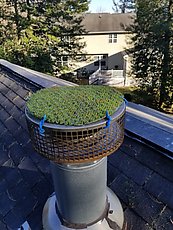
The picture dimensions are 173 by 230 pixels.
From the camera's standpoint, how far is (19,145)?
267cm

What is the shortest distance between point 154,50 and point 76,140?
14.0 metres

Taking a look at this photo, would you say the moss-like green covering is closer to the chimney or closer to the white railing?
the chimney

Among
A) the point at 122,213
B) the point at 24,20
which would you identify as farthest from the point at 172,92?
the point at 122,213

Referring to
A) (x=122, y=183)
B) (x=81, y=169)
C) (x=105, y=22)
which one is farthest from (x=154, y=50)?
(x=81, y=169)

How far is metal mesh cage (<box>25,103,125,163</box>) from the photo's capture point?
111 centimetres

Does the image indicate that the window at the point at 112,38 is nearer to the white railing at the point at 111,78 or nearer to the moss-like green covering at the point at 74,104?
the white railing at the point at 111,78

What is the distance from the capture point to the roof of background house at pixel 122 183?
1616 millimetres

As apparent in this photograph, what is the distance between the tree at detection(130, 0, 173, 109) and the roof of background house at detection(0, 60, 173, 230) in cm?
1193

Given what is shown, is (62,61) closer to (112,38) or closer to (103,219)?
(112,38)

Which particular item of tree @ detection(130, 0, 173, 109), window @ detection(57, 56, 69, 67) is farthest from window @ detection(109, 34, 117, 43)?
tree @ detection(130, 0, 173, 109)

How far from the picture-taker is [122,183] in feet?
6.14

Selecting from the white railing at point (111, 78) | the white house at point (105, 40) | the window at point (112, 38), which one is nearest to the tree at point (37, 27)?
the white railing at point (111, 78)

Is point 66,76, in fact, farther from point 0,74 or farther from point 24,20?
point 0,74

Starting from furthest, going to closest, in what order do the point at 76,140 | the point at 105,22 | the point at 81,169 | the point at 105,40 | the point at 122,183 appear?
1. the point at 105,22
2. the point at 105,40
3. the point at 122,183
4. the point at 81,169
5. the point at 76,140
